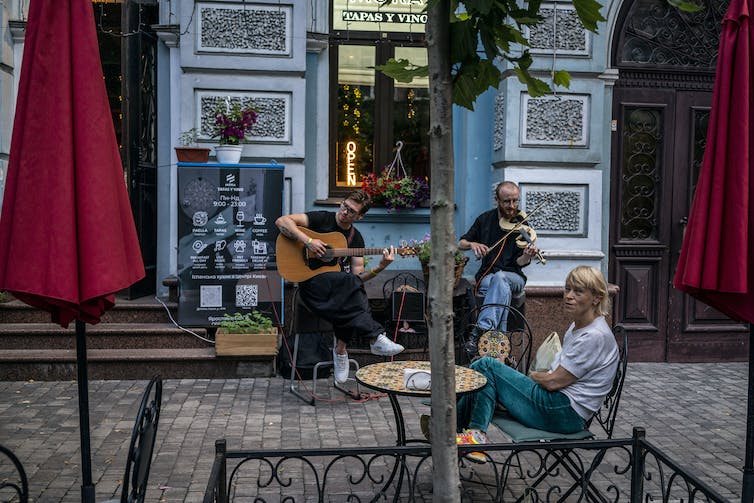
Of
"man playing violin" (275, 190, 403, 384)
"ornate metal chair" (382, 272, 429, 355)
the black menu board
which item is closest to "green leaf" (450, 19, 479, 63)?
"man playing violin" (275, 190, 403, 384)

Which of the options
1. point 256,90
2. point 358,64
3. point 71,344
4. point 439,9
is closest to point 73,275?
point 439,9

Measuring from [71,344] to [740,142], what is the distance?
237 inches

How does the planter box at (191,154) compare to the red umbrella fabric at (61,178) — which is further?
the planter box at (191,154)

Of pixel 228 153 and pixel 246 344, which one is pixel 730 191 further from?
pixel 228 153

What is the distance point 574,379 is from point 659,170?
16.1 ft

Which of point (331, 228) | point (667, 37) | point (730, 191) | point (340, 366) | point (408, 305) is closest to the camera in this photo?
point (730, 191)

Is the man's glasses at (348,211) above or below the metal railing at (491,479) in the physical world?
above

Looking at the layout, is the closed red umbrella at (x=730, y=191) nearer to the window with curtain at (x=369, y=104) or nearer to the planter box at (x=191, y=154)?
the planter box at (x=191, y=154)

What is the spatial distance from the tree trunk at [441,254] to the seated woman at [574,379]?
1.33 m

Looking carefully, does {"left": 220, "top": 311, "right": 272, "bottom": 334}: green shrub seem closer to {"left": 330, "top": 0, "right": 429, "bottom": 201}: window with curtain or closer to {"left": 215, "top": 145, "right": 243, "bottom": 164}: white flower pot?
{"left": 215, "top": 145, "right": 243, "bottom": 164}: white flower pot

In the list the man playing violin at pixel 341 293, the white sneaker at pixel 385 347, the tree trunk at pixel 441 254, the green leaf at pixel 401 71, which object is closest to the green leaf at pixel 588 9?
the tree trunk at pixel 441 254

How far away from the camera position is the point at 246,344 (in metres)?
7.05

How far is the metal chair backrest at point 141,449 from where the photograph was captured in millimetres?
2799

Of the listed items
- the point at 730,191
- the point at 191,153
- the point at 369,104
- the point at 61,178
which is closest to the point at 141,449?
the point at 61,178
